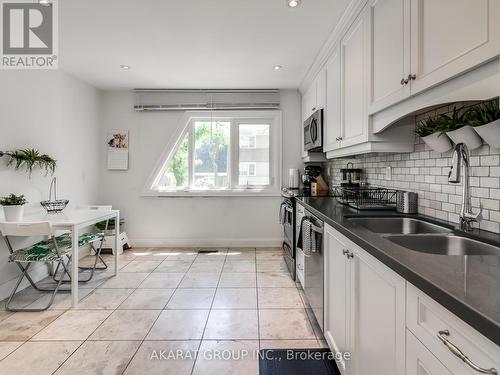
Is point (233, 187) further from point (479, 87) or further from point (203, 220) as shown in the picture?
point (479, 87)

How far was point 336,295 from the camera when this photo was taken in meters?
1.57

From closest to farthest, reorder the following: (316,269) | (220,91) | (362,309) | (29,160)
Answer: (362,309) < (316,269) < (29,160) < (220,91)

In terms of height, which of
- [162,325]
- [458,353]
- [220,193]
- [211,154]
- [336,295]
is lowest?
[162,325]

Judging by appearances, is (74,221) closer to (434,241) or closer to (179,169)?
(179,169)

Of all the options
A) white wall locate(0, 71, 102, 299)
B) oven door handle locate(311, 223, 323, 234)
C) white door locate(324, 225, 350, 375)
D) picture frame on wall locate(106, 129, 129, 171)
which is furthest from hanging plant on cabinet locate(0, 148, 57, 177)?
white door locate(324, 225, 350, 375)

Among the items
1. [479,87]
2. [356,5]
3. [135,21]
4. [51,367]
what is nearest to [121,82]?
[135,21]

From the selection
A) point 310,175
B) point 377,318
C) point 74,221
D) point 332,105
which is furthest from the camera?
point 310,175

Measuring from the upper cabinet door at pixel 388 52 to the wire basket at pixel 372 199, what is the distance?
675mm

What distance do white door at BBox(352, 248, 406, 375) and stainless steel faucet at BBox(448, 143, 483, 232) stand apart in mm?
570

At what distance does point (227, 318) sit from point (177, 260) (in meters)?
1.72

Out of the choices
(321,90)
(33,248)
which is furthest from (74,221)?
(321,90)

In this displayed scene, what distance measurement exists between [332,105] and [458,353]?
2330 mm

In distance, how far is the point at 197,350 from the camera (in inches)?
72.0

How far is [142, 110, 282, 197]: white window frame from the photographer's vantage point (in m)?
4.23
